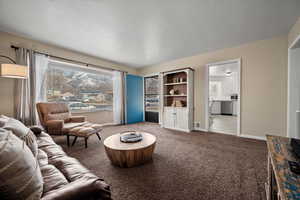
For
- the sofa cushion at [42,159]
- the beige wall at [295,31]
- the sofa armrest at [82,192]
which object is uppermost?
the beige wall at [295,31]

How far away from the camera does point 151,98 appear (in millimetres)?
5457

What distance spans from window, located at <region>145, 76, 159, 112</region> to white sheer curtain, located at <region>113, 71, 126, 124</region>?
1.14 meters

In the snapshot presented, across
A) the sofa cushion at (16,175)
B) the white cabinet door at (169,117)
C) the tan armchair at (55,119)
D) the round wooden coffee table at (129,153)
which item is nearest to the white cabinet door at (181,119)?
the white cabinet door at (169,117)

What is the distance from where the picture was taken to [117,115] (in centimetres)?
476

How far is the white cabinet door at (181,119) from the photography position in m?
3.78

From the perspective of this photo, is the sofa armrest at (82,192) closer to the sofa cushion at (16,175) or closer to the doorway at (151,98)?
the sofa cushion at (16,175)

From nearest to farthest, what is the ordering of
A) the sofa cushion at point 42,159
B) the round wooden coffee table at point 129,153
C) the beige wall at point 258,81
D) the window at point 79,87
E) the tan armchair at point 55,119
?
1. the sofa cushion at point 42,159
2. the round wooden coffee table at point 129,153
3. the tan armchair at point 55,119
4. the beige wall at point 258,81
5. the window at point 79,87

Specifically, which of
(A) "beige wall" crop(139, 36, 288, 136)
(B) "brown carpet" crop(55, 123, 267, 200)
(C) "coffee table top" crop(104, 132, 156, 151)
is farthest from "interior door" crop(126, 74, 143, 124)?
(A) "beige wall" crop(139, 36, 288, 136)

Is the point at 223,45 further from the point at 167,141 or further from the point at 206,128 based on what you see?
the point at 167,141

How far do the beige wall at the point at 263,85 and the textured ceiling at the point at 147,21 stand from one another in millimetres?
279

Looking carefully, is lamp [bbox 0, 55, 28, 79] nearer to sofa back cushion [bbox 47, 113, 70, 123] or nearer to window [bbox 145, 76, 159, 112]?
sofa back cushion [bbox 47, 113, 70, 123]

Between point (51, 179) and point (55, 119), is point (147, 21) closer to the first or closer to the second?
point (51, 179)

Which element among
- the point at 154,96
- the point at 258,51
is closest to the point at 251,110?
the point at 258,51

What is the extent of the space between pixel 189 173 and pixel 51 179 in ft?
5.02
